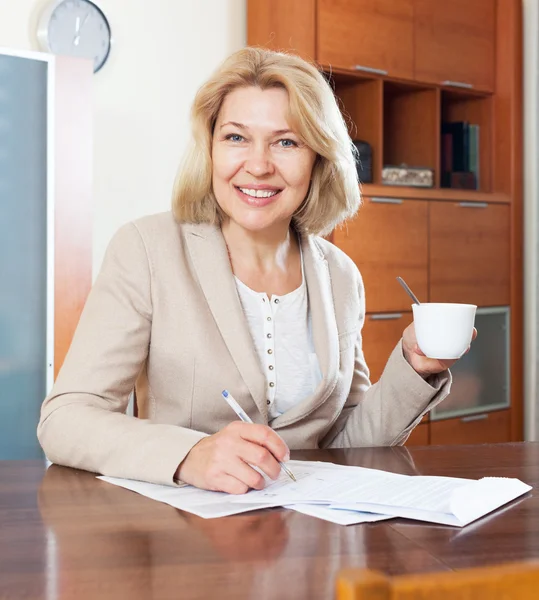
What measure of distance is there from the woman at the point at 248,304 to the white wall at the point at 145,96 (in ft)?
5.88

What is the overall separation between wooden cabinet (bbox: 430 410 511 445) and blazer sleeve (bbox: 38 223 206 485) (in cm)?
269

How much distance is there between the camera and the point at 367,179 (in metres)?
3.98

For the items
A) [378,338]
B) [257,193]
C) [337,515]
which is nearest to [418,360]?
[257,193]

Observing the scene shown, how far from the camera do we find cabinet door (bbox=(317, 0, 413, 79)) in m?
3.81

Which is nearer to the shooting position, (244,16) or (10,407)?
(10,407)

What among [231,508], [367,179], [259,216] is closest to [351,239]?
[367,179]

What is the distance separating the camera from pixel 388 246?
13.1 ft

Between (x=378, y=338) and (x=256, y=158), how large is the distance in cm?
224

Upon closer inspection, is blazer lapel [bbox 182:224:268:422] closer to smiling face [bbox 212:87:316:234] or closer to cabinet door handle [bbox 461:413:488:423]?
smiling face [bbox 212:87:316:234]

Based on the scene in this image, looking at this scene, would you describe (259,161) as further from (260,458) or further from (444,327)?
(260,458)

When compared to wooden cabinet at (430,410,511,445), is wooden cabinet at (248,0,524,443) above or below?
above

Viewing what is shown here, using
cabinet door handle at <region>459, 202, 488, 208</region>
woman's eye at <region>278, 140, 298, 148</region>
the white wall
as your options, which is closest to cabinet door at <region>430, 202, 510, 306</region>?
cabinet door handle at <region>459, 202, 488, 208</region>

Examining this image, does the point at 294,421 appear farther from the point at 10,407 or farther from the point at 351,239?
the point at 351,239

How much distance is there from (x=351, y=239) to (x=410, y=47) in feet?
3.24
